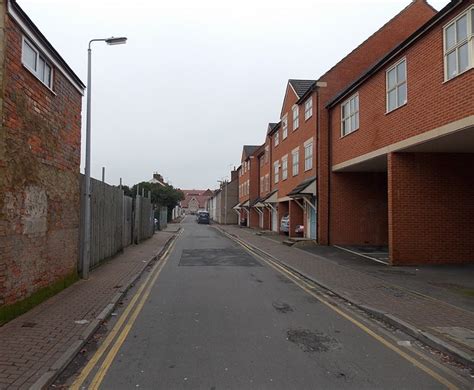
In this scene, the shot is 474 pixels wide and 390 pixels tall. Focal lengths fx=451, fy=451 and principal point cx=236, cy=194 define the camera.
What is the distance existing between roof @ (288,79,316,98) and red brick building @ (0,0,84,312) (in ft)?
61.8

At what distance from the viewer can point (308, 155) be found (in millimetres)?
24219

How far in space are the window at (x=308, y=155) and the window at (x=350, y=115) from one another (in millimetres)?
3441

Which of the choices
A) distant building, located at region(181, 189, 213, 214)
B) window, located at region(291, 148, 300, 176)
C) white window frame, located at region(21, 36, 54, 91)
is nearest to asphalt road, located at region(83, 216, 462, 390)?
white window frame, located at region(21, 36, 54, 91)

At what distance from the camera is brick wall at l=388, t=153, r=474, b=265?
14250 millimetres

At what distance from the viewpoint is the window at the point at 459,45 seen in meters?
10.3

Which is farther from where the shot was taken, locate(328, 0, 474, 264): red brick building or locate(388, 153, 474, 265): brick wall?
locate(388, 153, 474, 265): brick wall

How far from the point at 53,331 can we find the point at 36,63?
475cm

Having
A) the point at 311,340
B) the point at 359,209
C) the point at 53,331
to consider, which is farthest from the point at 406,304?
the point at 359,209

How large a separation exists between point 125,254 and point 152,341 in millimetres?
11936

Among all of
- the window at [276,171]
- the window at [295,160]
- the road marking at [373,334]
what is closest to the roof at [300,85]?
the window at [295,160]

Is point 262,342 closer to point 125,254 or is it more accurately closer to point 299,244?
point 125,254

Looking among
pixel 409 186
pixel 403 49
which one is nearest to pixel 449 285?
pixel 409 186

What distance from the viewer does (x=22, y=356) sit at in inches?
205

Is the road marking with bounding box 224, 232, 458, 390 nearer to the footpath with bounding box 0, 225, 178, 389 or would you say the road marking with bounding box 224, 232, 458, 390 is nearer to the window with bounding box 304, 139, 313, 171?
the footpath with bounding box 0, 225, 178, 389
